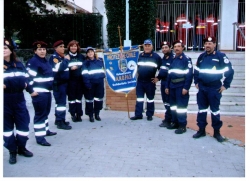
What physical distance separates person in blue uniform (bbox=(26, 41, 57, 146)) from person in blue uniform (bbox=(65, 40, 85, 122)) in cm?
138

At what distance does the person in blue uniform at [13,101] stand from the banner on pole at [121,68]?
3.20 meters

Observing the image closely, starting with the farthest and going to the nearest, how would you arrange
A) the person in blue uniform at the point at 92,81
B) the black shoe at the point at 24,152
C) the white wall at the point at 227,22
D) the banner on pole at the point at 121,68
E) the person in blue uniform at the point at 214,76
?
the white wall at the point at 227,22
the banner on pole at the point at 121,68
the person in blue uniform at the point at 92,81
the person in blue uniform at the point at 214,76
the black shoe at the point at 24,152

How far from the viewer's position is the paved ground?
4637mm

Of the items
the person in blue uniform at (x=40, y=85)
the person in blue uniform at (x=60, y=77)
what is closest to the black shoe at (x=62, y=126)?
the person in blue uniform at (x=60, y=77)

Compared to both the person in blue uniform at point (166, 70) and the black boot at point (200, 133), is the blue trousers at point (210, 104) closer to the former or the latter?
the black boot at point (200, 133)

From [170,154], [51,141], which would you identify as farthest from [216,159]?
[51,141]

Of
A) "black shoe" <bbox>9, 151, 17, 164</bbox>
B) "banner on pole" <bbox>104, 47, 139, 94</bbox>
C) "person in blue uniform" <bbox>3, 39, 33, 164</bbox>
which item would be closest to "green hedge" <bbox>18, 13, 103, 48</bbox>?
"banner on pole" <bbox>104, 47, 139, 94</bbox>

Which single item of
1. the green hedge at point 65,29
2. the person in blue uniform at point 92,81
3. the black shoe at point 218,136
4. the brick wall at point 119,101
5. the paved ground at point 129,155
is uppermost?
the green hedge at point 65,29

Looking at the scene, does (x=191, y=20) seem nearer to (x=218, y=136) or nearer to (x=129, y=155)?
(x=218, y=136)

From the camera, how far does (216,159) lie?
5.18 metres

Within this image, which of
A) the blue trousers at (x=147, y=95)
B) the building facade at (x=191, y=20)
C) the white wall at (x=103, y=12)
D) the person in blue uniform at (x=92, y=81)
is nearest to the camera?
the person in blue uniform at (x=92, y=81)

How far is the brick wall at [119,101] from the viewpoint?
28.9 feet

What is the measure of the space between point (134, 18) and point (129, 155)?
659 cm

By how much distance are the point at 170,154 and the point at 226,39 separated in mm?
8769
